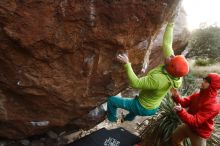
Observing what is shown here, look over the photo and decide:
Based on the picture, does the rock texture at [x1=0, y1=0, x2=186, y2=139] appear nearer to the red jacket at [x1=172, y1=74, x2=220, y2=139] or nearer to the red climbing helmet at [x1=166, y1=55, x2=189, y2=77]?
the red climbing helmet at [x1=166, y1=55, x2=189, y2=77]

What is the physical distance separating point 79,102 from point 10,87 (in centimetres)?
119

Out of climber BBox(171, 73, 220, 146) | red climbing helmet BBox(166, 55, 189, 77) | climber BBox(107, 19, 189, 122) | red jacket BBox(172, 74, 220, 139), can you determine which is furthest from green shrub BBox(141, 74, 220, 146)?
red climbing helmet BBox(166, 55, 189, 77)

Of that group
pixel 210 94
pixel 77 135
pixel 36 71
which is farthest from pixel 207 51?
pixel 36 71

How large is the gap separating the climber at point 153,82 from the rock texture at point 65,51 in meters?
0.26

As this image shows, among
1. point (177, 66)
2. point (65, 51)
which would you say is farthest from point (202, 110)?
point (65, 51)

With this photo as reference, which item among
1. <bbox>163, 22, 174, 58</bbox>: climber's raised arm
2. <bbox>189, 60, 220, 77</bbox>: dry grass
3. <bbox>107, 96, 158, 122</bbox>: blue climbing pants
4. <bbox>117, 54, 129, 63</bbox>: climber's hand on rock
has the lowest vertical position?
<bbox>189, 60, 220, 77</bbox>: dry grass

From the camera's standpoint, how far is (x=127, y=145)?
738 cm

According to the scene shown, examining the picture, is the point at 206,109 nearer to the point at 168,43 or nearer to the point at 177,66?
the point at 177,66

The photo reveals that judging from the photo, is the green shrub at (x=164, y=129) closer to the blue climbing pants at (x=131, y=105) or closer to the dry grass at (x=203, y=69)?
the blue climbing pants at (x=131, y=105)

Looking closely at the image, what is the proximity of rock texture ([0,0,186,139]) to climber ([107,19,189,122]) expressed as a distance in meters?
0.26

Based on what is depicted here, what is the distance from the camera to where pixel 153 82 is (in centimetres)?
609

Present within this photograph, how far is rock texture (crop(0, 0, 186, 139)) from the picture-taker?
5562 millimetres

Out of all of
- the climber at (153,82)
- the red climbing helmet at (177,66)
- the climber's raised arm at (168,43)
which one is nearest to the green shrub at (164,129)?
the climber at (153,82)

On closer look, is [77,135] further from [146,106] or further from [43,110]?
[146,106]
